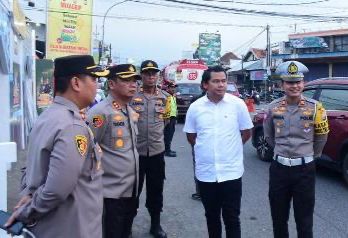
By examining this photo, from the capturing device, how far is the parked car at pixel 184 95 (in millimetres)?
18453

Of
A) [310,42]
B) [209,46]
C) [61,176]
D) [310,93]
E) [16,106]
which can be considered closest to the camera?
[61,176]

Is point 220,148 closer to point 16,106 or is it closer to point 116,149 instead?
point 116,149

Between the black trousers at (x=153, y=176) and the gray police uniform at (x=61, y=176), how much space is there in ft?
7.43

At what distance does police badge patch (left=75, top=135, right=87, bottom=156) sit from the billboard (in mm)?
54820

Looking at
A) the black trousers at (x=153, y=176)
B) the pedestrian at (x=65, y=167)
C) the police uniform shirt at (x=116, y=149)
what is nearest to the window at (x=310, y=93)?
the black trousers at (x=153, y=176)

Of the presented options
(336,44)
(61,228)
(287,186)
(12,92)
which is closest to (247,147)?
(12,92)

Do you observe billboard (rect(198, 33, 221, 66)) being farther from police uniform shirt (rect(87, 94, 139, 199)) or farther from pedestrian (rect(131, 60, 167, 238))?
police uniform shirt (rect(87, 94, 139, 199))

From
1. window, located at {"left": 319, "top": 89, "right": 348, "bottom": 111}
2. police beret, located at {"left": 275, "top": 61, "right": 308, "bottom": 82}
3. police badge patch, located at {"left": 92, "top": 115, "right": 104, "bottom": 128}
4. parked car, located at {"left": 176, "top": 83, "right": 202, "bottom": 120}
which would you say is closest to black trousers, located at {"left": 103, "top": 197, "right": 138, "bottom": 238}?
police badge patch, located at {"left": 92, "top": 115, "right": 104, "bottom": 128}

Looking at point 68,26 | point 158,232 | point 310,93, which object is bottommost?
point 158,232

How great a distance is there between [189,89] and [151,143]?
48.8 ft

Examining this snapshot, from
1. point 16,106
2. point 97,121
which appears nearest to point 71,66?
point 97,121

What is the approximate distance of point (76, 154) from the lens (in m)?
2.14

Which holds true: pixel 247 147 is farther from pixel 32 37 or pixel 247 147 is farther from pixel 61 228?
pixel 61 228

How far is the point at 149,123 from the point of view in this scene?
4.64 m
